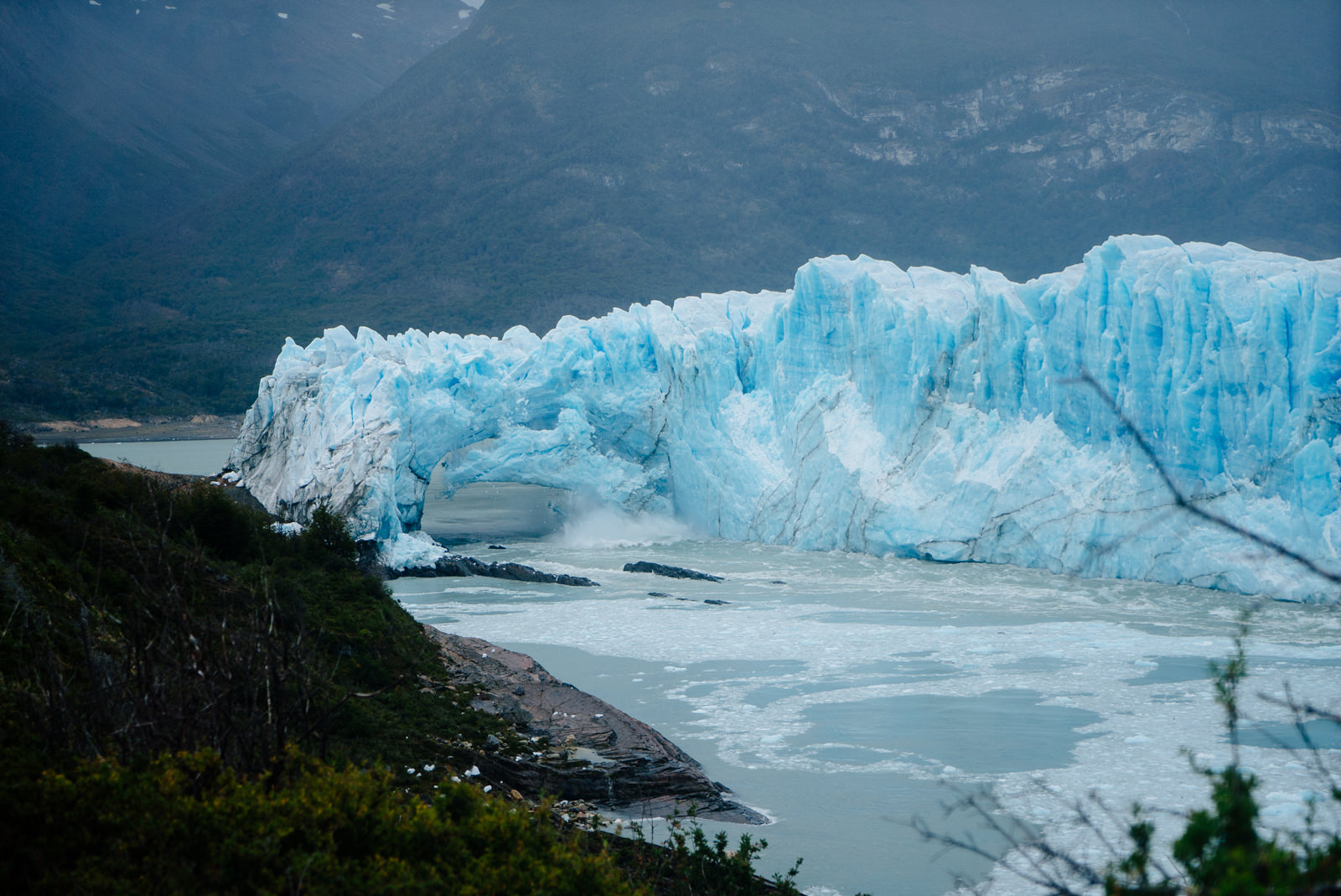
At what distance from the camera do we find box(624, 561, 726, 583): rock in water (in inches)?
625

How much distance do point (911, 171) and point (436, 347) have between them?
56.1 m

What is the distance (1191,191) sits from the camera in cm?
6131

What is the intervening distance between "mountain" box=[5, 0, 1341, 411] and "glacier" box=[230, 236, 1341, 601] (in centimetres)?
3671

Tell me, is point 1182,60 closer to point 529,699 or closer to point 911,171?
point 911,171

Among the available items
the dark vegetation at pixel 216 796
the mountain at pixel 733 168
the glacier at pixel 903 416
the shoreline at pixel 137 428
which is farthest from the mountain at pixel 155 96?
the dark vegetation at pixel 216 796

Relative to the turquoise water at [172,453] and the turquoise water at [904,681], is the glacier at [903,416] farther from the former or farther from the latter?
the turquoise water at [172,453]

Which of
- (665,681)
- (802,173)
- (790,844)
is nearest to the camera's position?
(790,844)

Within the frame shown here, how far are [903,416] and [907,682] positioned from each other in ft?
23.3

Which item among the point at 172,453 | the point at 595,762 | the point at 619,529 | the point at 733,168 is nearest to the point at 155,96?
the point at 733,168

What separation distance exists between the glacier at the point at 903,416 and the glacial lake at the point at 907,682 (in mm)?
896

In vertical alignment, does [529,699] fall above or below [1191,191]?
below

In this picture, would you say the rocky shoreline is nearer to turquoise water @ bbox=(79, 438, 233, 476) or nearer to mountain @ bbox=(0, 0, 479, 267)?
turquoise water @ bbox=(79, 438, 233, 476)

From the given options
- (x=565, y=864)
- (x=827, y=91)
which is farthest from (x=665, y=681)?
(x=827, y=91)

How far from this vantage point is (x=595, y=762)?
7.28 m
